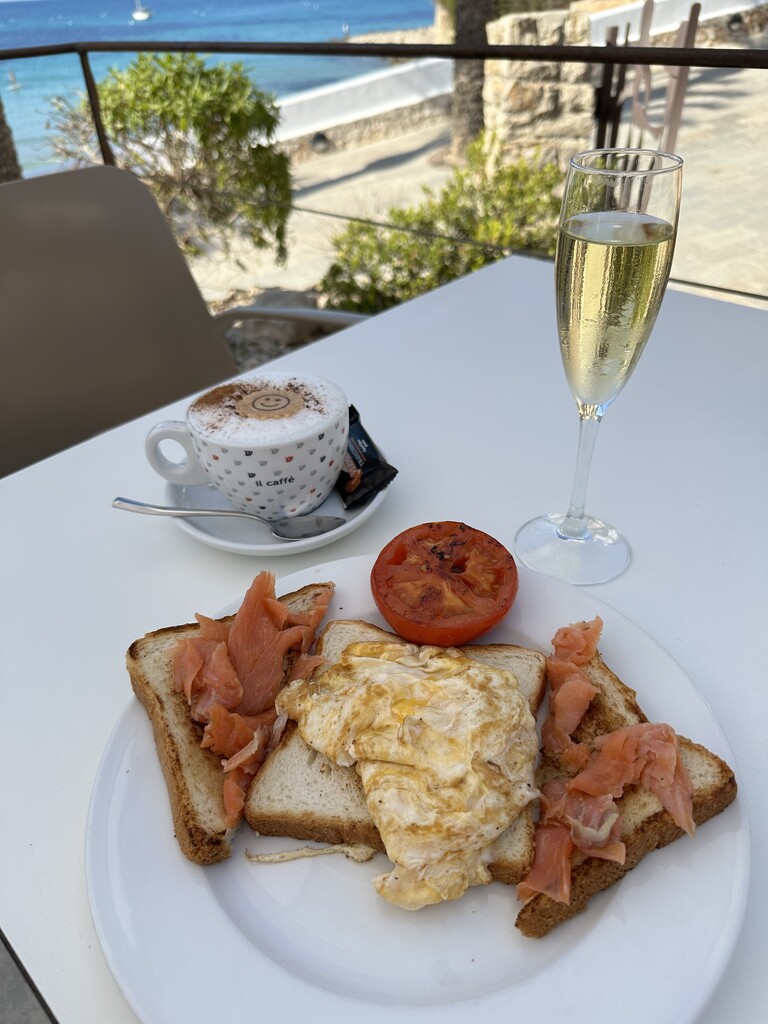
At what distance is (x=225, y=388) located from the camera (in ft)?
4.00

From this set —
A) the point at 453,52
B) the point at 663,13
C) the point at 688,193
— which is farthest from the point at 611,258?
the point at 663,13

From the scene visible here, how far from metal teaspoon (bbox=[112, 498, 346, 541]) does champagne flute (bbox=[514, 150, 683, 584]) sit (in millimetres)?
368

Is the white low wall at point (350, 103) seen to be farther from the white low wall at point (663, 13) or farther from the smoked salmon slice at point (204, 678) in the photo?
the smoked salmon slice at point (204, 678)

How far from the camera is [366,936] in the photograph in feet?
2.25

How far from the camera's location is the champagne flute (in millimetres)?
913

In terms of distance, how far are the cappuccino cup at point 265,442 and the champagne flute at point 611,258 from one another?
0.37m

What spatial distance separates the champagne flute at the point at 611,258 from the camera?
0.91 meters

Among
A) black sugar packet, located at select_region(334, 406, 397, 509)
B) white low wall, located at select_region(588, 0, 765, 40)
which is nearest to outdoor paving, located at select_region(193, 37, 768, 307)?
white low wall, located at select_region(588, 0, 765, 40)

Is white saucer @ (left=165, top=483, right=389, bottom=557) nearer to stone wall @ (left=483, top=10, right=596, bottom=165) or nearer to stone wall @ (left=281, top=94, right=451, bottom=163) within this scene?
stone wall @ (left=483, top=10, right=596, bottom=165)

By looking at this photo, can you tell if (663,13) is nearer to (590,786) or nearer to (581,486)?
(581,486)

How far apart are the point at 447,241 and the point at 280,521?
4.28 m

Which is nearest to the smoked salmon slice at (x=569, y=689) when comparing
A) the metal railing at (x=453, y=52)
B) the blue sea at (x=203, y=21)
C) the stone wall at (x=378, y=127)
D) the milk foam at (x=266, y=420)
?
the milk foam at (x=266, y=420)

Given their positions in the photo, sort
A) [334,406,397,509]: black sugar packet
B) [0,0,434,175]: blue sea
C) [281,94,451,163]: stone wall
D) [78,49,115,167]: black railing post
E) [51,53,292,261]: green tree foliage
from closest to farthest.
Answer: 1. [334,406,397,509]: black sugar packet
2. [78,49,115,167]: black railing post
3. [51,53,292,261]: green tree foliage
4. [281,94,451,163]: stone wall
5. [0,0,434,175]: blue sea

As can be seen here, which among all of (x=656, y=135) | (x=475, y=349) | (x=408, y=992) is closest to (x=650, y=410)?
(x=475, y=349)
